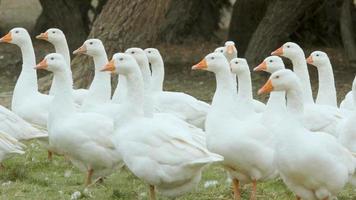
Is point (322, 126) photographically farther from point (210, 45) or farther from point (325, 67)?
point (210, 45)

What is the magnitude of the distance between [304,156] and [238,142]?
955 mm

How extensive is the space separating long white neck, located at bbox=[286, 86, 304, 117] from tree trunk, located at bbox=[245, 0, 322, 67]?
379 inches

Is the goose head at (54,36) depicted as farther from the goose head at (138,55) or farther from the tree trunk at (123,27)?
the tree trunk at (123,27)

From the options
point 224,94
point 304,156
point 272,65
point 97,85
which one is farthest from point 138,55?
point 304,156

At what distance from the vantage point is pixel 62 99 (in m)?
9.62

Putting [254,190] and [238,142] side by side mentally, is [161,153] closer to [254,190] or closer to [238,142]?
[238,142]

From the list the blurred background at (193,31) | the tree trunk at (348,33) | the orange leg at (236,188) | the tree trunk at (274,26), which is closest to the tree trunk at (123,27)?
the blurred background at (193,31)

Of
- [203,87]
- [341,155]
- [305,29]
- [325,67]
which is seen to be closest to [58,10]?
[203,87]

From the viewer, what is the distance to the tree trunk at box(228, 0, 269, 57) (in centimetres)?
1981

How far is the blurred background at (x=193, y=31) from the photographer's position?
14891mm

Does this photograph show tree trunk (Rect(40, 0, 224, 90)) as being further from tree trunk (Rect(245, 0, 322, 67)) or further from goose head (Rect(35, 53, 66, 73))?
goose head (Rect(35, 53, 66, 73))

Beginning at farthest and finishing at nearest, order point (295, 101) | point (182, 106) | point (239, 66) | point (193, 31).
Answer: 1. point (193, 31)
2. point (182, 106)
3. point (239, 66)
4. point (295, 101)

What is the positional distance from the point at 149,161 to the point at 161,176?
17 cm

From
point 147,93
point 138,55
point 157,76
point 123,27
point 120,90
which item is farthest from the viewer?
point 123,27
